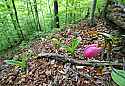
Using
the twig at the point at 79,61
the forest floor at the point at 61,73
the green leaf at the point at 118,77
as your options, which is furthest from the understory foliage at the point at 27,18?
the green leaf at the point at 118,77

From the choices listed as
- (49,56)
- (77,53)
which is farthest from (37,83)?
(77,53)

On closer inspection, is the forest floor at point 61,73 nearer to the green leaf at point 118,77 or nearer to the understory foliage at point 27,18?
the green leaf at point 118,77

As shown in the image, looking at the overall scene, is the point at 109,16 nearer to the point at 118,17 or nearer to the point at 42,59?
the point at 118,17

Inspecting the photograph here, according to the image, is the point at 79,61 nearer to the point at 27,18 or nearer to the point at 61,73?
the point at 61,73

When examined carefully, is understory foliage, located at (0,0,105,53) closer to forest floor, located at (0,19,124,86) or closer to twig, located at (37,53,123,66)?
forest floor, located at (0,19,124,86)

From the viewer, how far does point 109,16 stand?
10.8ft

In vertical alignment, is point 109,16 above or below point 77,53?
above

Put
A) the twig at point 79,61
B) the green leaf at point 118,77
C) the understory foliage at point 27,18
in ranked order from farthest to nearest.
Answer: the understory foliage at point 27,18, the twig at point 79,61, the green leaf at point 118,77

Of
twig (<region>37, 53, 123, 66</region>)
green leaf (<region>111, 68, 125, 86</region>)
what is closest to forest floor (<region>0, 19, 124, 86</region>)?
twig (<region>37, 53, 123, 66</region>)

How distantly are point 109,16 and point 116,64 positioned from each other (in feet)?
3.85

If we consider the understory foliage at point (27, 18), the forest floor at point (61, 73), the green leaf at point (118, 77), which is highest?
the green leaf at point (118, 77)

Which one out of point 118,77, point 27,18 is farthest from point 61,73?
point 27,18

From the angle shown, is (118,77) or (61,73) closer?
(118,77)

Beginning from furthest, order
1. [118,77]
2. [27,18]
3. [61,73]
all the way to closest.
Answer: [27,18] → [61,73] → [118,77]
